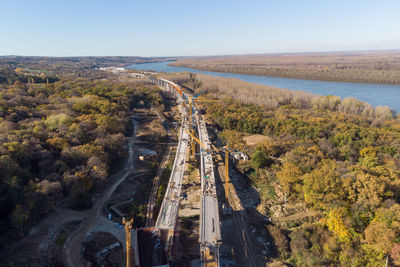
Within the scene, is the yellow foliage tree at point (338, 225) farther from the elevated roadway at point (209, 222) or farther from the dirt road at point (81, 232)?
the dirt road at point (81, 232)

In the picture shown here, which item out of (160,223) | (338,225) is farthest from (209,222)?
(338,225)

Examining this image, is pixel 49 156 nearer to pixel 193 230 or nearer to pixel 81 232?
pixel 81 232

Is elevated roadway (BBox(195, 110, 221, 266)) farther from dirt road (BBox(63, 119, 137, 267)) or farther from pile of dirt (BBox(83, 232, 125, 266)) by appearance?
dirt road (BBox(63, 119, 137, 267))

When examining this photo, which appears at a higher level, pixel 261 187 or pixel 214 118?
pixel 214 118

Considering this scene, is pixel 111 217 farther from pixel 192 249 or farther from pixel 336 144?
pixel 336 144

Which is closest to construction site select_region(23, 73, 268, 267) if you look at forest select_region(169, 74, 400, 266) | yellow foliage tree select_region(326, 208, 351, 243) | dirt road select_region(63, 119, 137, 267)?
dirt road select_region(63, 119, 137, 267)

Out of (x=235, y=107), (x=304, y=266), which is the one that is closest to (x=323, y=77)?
(x=235, y=107)

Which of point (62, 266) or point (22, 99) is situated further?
point (22, 99)
